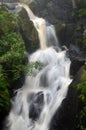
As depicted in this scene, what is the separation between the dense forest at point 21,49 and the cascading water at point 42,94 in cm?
61

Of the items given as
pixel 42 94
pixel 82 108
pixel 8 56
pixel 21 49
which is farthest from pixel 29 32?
pixel 82 108

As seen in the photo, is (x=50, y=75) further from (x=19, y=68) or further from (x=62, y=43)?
(x=62, y=43)

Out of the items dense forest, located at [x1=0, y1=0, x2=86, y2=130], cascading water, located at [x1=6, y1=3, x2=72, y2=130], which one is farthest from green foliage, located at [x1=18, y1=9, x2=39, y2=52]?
cascading water, located at [x1=6, y1=3, x2=72, y2=130]

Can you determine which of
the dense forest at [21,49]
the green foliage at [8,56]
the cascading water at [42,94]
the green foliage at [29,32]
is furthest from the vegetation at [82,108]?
the green foliage at [29,32]

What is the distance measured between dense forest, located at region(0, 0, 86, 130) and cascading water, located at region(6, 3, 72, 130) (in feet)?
2.00

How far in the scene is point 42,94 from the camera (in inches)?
706

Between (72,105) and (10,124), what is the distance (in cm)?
372

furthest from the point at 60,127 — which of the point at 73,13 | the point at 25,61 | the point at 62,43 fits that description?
the point at 73,13

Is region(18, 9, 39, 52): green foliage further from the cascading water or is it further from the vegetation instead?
the vegetation

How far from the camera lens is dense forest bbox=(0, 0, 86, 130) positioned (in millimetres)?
15410

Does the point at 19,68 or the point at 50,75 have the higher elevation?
the point at 19,68

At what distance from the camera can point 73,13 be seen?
26500mm

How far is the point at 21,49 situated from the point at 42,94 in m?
2.82

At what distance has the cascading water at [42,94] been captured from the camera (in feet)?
55.1
